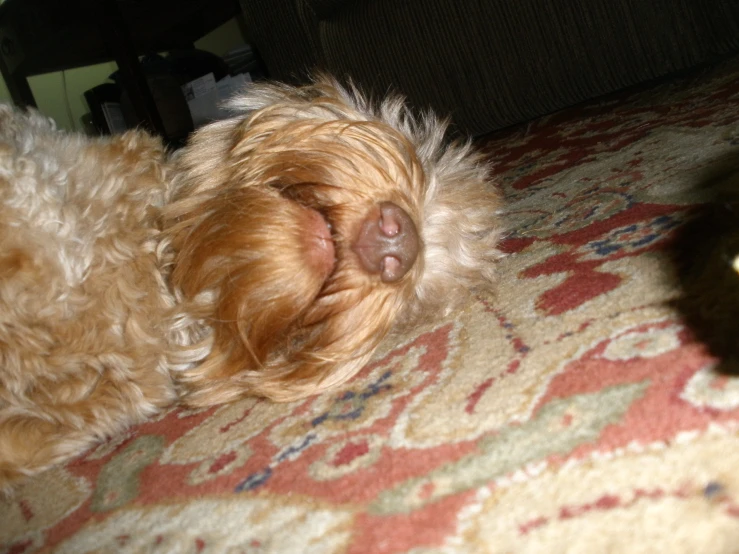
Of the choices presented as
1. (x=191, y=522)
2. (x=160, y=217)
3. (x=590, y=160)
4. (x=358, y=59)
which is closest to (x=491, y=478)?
(x=191, y=522)

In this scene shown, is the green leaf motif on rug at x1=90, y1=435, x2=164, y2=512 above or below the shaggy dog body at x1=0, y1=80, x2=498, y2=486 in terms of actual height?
below

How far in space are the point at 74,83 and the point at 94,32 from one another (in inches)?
70.5

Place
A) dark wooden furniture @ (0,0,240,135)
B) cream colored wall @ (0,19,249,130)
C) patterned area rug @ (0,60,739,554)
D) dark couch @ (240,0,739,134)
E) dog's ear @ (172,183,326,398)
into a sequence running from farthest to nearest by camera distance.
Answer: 1. cream colored wall @ (0,19,249,130)
2. dark wooden furniture @ (0,0,240,135)
3. dark couch @ (240,0,739,134)
4. dog's ear @ (172,183,326,398)
5. patterned area rug @ (0,60,739,554)

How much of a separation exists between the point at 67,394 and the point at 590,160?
208cm

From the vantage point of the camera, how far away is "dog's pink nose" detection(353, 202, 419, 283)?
1255 mm

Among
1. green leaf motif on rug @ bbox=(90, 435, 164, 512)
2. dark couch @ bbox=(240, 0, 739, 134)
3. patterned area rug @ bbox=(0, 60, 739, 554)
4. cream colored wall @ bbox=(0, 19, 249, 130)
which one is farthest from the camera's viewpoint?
cream colored wall @ bbox=(0, 19, 249, 130)

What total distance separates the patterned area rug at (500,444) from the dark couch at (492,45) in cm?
145

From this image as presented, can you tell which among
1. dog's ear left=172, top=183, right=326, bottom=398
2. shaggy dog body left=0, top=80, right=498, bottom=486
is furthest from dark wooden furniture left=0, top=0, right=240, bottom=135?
dog's ear left=172, top=183, right=326, bottom=398

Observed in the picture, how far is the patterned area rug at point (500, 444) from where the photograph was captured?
2.38 ft

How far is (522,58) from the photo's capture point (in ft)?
10.2

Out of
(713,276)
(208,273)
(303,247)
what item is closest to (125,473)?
(208,273)

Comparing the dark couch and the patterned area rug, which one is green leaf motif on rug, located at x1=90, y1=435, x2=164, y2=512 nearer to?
the patterned area rug

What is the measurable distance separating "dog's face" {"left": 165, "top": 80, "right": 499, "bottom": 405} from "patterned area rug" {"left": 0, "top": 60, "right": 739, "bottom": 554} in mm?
79

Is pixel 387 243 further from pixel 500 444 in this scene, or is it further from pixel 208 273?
pixel 500 444
